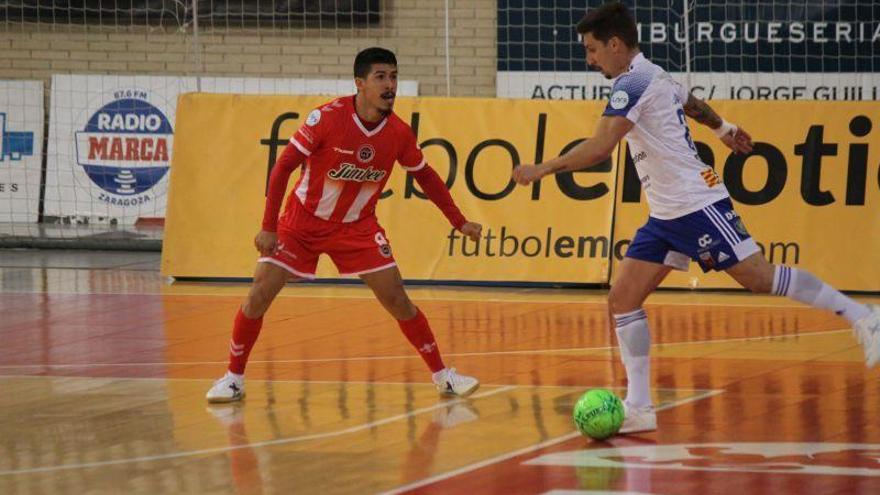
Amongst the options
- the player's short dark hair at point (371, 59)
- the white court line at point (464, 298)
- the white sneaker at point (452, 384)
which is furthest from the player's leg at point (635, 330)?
the white court line at point (464, 298)

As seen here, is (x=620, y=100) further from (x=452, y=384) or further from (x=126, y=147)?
(x=126, y=147)

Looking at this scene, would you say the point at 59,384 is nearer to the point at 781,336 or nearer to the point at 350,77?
the point at 781,336

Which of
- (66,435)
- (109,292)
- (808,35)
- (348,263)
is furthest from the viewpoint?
(808,35)

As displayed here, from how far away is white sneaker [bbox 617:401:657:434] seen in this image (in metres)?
8.36

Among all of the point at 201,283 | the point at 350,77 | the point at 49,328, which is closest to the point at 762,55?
the point at 350,77

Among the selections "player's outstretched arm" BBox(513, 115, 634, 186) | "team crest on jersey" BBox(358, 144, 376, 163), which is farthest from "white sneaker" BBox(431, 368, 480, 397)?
"player's outstretched arm" BBox(513, 115, 634, 186)

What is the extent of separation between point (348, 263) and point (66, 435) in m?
2.01

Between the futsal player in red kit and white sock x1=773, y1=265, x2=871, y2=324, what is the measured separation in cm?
198

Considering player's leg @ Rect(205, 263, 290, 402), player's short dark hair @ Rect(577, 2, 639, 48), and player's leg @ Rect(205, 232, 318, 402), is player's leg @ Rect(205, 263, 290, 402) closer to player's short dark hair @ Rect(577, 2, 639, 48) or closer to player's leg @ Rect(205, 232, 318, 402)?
player's leg @ Rect(205, 232, 318, 402)

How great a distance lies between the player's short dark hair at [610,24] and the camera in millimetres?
8281

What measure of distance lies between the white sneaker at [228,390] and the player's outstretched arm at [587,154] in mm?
2464

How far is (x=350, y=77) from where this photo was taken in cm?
2188

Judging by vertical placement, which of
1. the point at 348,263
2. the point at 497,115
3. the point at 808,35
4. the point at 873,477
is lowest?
the point at 873,477

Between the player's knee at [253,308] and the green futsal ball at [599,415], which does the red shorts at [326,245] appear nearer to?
the player's knee at [253,308]
